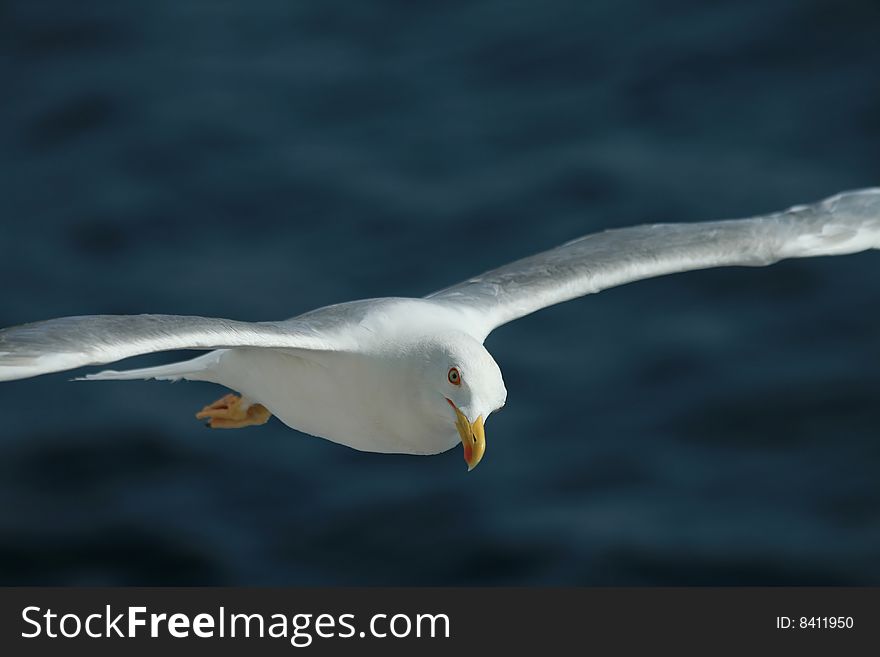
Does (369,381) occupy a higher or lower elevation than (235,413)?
lower

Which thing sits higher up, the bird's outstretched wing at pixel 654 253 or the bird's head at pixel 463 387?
the bird's outstretched wing at pixel 654 253

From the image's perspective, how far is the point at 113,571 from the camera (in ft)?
62.6

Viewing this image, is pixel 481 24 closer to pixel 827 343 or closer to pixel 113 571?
pixel 827 343

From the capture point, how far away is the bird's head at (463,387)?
10656mm

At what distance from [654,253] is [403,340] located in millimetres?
2584

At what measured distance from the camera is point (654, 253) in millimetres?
13117

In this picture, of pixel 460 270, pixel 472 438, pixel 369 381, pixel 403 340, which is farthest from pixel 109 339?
pixel 460 270

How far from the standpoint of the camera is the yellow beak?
10.6 meters

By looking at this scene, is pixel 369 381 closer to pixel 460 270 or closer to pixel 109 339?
pixel 109 339

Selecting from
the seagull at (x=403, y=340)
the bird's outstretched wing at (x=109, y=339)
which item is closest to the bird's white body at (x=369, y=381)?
the seagull at (x=403, y=340)

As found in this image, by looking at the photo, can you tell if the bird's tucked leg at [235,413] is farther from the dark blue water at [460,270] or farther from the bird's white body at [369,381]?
the dark blue water at [460,270]

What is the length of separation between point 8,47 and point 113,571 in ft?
29.9

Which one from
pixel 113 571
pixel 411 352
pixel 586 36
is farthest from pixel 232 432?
pixel 411 352

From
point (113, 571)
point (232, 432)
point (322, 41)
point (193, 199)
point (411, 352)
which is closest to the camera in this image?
point (411, 352)
